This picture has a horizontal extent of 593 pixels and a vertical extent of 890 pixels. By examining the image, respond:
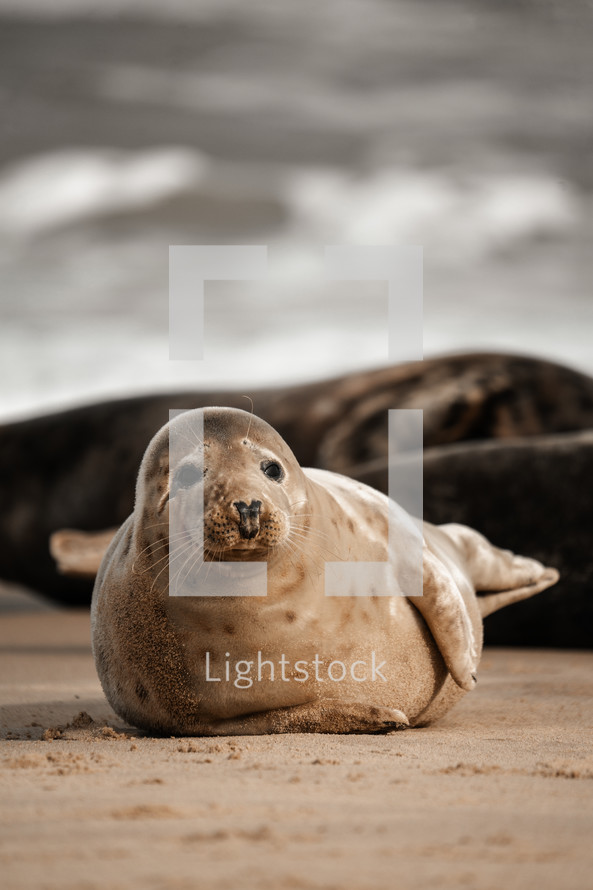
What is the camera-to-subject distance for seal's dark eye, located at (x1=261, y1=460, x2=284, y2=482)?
2748mm

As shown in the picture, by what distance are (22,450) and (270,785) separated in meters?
7.64

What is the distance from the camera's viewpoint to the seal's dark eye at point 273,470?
2.75 metres

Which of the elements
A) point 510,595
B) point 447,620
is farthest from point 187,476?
point 510,595

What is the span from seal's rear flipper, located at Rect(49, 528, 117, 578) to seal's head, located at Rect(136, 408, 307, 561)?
68.4 inches

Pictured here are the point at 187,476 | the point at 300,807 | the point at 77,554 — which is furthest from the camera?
the point at 77,554

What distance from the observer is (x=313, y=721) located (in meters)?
2.79

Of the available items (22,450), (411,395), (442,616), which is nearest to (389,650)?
(442,616)

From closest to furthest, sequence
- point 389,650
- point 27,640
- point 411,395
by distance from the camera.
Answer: point 389,650, point 27,640, point 411,395

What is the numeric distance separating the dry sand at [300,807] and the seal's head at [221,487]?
0.45m

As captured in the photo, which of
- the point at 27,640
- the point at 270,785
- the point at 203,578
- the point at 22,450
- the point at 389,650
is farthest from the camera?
the point at 22,450

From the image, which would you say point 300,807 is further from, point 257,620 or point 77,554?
point 77,554

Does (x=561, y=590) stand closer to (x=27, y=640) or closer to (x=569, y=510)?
(x=569, y=510)

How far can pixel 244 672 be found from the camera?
2.74 metres

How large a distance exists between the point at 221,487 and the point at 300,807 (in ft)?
2.80
